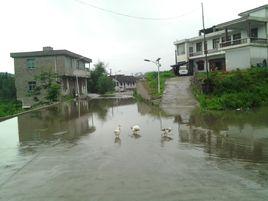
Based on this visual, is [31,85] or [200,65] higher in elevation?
[200,65]

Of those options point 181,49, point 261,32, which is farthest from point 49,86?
point 261,32

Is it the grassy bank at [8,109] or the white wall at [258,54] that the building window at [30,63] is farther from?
the white wall at [258,54]

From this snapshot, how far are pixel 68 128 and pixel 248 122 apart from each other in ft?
29.9

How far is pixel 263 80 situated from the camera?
28234 millimetres

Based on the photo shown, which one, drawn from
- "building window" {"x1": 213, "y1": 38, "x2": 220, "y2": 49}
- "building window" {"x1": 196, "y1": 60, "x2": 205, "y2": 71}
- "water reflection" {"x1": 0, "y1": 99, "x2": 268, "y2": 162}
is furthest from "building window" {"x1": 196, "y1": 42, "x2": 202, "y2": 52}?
"water reflection" {"x1": 0, "y1": 99, "x2": 268, "y2": 162}

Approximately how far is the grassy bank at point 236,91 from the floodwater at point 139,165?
8331 millimetres

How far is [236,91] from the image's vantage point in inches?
1051

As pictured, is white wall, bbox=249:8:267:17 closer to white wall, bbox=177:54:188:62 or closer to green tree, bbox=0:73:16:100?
white wall, bbox=177:54:188:62

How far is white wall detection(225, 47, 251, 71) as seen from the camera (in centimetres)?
3322

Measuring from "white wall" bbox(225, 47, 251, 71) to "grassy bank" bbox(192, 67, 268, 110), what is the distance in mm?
4237

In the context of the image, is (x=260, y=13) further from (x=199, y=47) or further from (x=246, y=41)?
(x=199, y=47)

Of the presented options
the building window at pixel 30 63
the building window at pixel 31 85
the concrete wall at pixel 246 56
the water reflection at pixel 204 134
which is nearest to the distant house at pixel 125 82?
the building window at pixel 30 63

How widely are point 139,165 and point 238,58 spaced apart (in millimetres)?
27274

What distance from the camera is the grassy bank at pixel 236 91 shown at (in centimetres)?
2473
